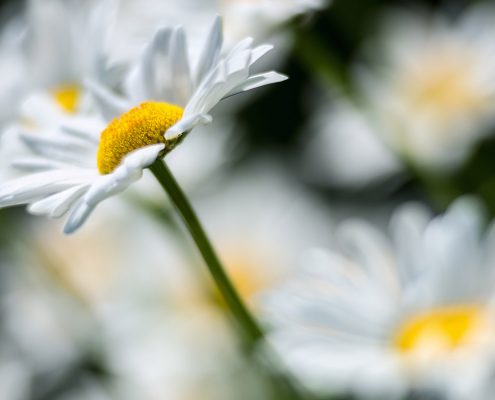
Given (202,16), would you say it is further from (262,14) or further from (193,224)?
(193,224)

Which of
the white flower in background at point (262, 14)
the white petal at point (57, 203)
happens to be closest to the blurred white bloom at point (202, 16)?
the white flower in background at point (262, 14)

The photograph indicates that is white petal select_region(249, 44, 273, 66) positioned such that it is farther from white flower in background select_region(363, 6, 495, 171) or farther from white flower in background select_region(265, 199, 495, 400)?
white flower in background select_region(363, 6, 495, 171)

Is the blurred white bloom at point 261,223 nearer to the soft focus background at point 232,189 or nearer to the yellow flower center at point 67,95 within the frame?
the soft focus background at point 232,189

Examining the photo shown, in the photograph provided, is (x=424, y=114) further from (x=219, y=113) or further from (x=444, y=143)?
(x=219, y=113)

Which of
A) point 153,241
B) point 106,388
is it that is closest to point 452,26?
point 153,241

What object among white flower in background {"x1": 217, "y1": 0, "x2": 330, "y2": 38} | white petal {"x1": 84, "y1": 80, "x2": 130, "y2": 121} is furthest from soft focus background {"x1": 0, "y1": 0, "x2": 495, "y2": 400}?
white petal {"x1": 84, "y1": 80, "x2": 130, "y2": 121}

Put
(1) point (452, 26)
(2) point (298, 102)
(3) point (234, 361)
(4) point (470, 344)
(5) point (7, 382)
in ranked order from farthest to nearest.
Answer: (2) point (298, 102) → (1) point (452, 26) → (5) point (7, 382) → (3) point (234, 361) → (4) point (470, 344)
